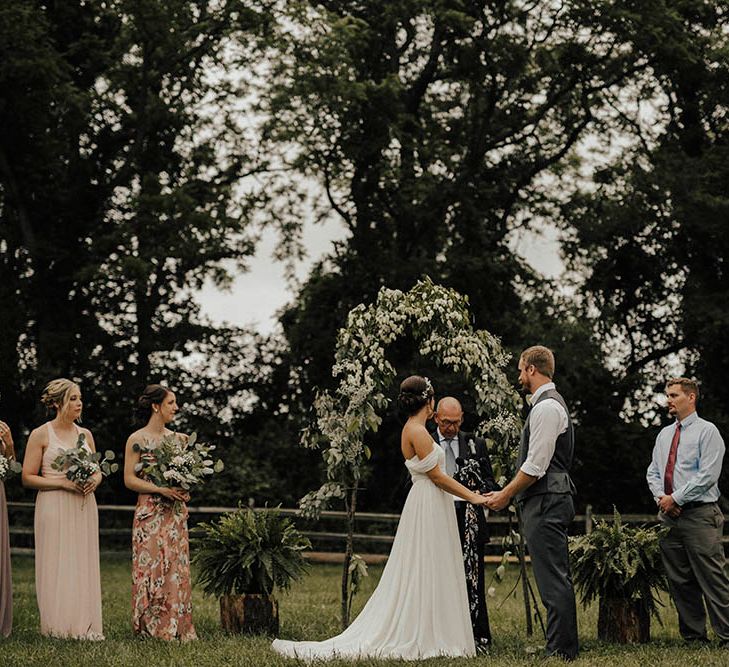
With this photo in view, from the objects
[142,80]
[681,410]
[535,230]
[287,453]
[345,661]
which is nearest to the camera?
[345,661]

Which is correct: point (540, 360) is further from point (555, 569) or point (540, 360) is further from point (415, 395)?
point (555, 569)

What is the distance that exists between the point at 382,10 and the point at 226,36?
333 cm

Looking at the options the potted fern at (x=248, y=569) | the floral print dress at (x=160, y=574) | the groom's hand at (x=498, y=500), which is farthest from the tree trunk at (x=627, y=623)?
the floral print dress at (x=160, y=574)

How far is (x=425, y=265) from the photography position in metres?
23.3

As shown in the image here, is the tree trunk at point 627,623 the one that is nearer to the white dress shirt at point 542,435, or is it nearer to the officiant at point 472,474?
the officiant at point 472,474

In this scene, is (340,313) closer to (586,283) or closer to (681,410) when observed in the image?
(586,283)

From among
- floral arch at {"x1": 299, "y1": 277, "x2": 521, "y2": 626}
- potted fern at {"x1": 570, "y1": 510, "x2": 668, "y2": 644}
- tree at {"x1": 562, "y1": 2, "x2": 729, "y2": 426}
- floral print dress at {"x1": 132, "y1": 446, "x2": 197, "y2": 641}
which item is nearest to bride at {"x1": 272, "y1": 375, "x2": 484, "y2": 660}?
floral arch at {"x1": 299, "y1": 277, "x2": 521, "y2": 626}

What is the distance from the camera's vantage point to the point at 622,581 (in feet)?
32.1

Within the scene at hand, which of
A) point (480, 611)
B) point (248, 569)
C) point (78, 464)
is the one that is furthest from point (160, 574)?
point (480, 611)

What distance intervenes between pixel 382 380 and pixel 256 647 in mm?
2734

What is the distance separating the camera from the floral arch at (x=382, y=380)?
33.8ft

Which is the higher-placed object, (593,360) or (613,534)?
(593,360)

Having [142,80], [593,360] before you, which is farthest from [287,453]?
[142,80]

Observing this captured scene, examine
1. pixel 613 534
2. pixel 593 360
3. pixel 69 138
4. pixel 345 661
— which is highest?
pixel 69 138
